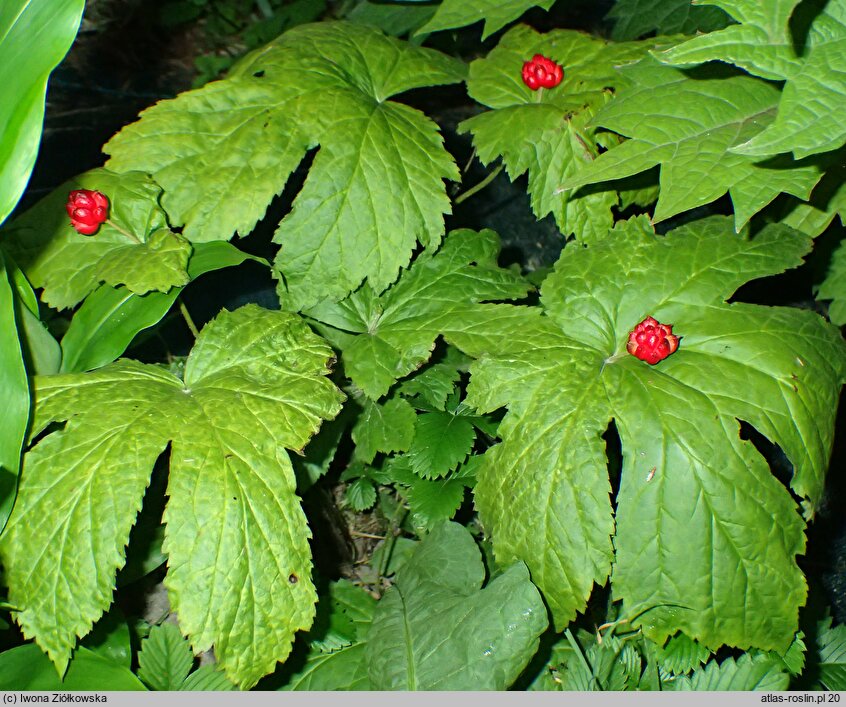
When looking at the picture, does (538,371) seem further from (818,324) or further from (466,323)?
(818,324)

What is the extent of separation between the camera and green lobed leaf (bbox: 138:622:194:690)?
1.52 metres

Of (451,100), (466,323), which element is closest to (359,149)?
(466,323)

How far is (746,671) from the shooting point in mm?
1426

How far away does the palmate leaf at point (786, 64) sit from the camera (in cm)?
106

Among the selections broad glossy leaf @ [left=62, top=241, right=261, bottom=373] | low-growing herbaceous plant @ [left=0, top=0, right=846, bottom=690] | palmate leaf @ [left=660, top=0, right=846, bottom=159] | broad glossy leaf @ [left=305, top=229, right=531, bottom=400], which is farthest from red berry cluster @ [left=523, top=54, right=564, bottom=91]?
broad glossy leaf @ [left=62, top=241, right=261, bottom=373]

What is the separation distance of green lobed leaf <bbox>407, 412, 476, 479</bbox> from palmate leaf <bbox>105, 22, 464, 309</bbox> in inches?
14.7

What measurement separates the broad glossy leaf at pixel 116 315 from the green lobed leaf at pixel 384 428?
1.54 feet

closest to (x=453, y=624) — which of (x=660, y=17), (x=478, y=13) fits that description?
(x=478, y=13)

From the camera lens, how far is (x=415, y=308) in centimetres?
167

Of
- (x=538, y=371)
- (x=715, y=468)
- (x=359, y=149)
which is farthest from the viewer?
(x=359, y=149)

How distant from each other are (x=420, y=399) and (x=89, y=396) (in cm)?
74

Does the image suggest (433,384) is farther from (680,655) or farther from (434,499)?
(680,655)

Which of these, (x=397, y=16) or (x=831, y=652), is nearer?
(x=831, y=652)

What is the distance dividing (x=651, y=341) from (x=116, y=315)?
1.07 meters
